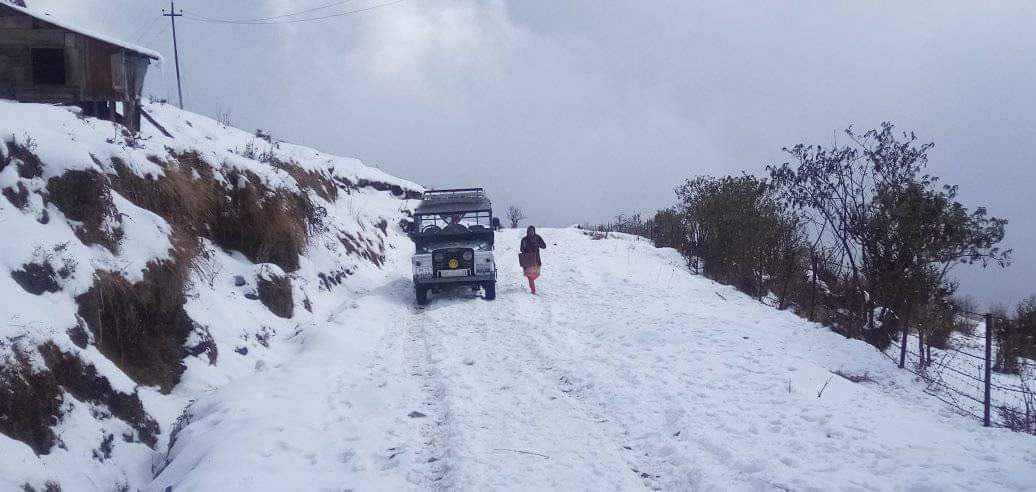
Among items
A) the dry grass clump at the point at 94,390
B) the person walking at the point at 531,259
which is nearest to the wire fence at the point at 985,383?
the person walking at the point at 531,259

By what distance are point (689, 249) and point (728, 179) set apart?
3.59 metres

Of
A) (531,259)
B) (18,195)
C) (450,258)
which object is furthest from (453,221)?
(18,195)

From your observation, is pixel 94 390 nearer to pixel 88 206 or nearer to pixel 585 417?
pixel 88 206

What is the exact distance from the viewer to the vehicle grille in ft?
49.6

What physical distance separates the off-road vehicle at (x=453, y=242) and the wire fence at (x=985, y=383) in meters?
8.41

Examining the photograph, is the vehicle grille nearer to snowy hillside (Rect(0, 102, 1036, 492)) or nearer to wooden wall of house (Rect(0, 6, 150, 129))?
snowy hillside (Rect(0, 102, 1036, 492))

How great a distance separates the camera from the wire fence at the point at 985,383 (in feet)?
23.1

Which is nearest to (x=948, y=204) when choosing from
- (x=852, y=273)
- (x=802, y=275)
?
(x=852, y=273)

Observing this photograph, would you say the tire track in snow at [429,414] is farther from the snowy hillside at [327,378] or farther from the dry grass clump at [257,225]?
the dry grass clump at [257,225]

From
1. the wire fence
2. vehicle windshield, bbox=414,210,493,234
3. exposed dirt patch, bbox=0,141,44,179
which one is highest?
exposed dirt patch, bbox=0,141,44,179

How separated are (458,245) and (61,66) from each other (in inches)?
475

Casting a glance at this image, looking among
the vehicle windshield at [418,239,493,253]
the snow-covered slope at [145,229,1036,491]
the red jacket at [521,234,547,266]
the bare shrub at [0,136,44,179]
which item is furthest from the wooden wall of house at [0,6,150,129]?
the snow-covered slope at [145,229,1036,491]

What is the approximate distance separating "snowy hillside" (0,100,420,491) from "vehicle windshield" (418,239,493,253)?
2808 mm

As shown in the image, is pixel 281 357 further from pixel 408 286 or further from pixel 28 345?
pixel 408 286
